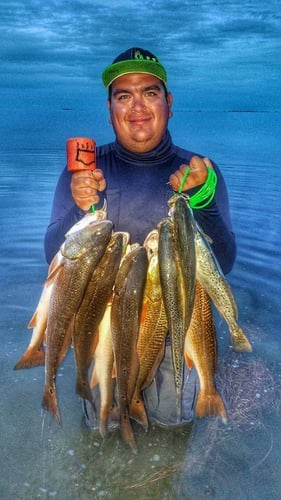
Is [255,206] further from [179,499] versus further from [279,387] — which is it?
[179,499]

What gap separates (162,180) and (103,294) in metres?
1.58

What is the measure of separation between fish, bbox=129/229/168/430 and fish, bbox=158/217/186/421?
0.57 feet

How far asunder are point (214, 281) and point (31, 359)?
137 cm

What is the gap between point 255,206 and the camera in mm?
12867

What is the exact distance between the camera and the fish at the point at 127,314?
9.95 ft

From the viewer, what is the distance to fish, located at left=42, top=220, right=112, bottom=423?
296 centimetres

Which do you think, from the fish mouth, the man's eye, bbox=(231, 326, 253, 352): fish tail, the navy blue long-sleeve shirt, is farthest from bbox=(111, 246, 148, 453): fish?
the man's eye

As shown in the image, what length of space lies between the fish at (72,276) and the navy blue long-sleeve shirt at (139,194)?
0.92m

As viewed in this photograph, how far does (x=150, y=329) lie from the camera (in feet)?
10.9

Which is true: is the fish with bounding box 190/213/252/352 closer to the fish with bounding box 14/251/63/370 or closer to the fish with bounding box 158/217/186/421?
the fish with bounding box 158/217/186/421

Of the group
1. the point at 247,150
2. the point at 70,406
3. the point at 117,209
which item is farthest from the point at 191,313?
the point at 247,150

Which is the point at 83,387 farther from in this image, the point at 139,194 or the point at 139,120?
the point at 139,120

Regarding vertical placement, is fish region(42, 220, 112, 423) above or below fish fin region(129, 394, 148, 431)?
above

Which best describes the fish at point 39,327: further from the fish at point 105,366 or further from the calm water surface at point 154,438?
the calm water surface at point 154,438
